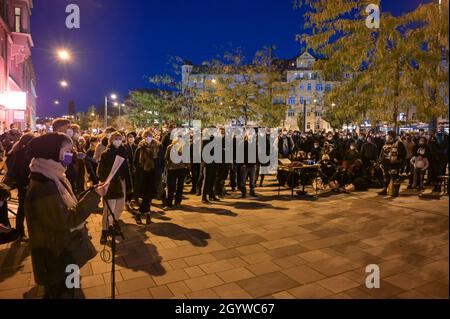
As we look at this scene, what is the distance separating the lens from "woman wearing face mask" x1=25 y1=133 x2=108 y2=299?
3041 mm

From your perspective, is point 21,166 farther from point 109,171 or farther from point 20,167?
point 109,171

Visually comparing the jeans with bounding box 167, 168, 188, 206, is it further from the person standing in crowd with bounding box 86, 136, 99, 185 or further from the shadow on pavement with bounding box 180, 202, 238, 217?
the person standing in crowd with bounding box 86, 136, 99, 185

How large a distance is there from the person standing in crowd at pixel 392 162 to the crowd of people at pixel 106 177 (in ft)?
0.09

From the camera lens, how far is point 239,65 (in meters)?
23.1

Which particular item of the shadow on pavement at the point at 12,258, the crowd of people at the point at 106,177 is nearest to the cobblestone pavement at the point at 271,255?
the shadow on pavement at the point at 12,258

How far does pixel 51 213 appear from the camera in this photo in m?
3.03

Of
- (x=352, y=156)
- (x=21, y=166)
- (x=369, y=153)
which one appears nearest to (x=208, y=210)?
(x=21, y=166)

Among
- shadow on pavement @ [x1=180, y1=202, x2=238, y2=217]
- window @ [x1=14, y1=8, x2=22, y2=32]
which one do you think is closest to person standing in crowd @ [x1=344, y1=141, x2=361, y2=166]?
shadow on pavement @ [x1=180, y1=202, x2=238, y2=217]

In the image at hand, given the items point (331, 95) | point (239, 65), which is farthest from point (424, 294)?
point (239, 65)

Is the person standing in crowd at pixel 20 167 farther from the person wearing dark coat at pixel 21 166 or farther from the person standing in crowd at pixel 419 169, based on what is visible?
the person standing in crowd at pixel 419 169

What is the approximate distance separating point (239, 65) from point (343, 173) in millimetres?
13793

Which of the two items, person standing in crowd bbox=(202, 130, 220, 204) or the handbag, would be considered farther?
person standing in crowd bbox=(202, 130, 220, 204)
